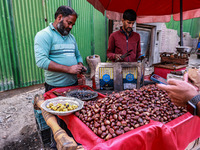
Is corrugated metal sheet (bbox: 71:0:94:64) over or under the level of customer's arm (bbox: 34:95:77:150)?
over

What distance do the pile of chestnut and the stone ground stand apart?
0.55 metres

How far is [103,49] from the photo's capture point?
6500mm

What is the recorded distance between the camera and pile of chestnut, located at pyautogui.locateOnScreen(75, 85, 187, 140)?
105cm

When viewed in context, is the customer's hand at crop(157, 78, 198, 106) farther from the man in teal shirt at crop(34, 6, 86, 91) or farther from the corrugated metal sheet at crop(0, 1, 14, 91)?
the corrugated metal sheet at crop(0, 1, 14, 91)

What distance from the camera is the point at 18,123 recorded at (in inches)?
114

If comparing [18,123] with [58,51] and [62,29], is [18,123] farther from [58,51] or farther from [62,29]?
[62,29]

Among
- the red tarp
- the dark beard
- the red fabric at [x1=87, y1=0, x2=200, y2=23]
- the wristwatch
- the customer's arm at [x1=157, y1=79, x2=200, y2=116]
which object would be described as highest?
the red fabric at [x1=87, y1=0, x2=200, y2=23]

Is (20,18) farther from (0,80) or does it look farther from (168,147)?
(168,147)

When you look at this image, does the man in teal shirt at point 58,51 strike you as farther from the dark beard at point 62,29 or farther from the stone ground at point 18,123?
the stone ground at point 18,123

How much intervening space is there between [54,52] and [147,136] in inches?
63.0

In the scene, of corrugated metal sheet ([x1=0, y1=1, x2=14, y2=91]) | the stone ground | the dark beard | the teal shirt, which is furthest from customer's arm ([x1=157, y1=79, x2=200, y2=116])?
corrugated metal sheet ([x1=0, y1=1, x2=14, y2=91])

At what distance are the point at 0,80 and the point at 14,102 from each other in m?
0.73

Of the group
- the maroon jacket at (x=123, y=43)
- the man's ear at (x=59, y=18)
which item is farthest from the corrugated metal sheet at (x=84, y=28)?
the man's ear at (x=59, y=18)

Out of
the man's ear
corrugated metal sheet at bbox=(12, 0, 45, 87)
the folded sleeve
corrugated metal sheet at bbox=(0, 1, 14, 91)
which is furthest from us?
corrugated metal sheet at bbox=(12, 0, 45, 87)
